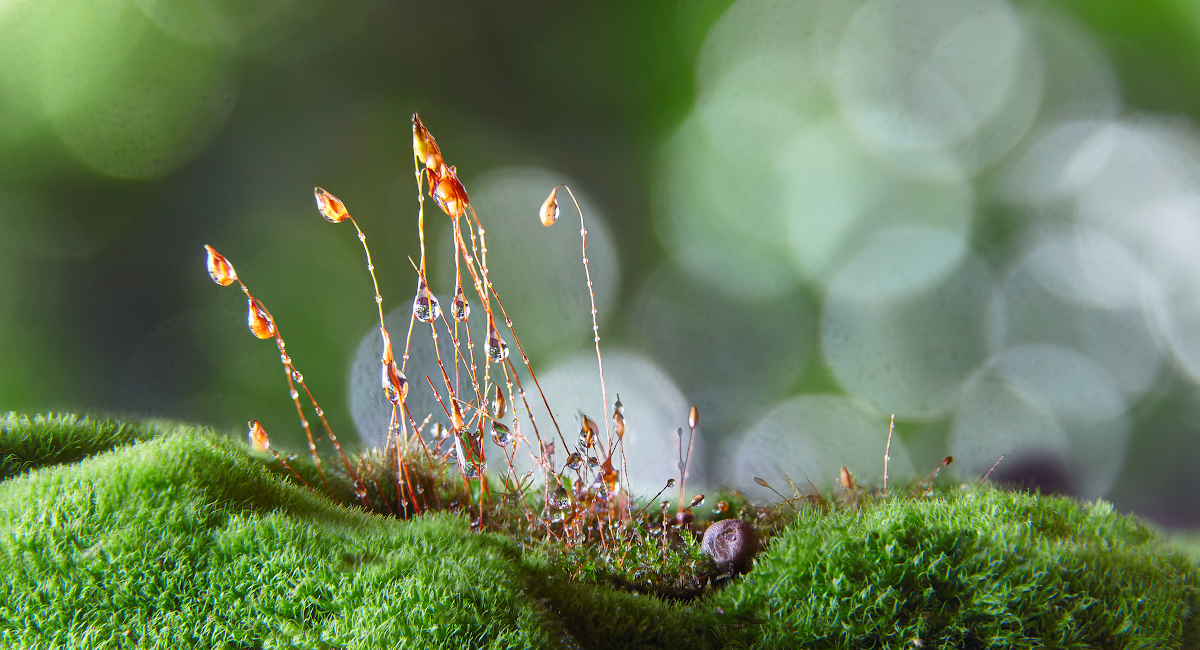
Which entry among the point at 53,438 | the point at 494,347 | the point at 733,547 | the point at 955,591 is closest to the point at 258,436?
the point at 53,438

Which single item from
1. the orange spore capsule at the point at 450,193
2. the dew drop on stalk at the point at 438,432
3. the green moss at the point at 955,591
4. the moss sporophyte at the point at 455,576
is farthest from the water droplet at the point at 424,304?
the green moss at the point at 955,591

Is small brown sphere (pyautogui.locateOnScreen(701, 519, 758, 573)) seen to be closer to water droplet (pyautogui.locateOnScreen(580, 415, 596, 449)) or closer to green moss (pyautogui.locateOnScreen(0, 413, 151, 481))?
water droplet (pyautogui.locateOnScreen(580, 415, 596, 449))

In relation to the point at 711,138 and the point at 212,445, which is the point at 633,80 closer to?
the point at 711,138

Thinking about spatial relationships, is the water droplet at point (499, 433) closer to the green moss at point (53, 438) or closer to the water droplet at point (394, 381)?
the water droplet at point (394, 381)

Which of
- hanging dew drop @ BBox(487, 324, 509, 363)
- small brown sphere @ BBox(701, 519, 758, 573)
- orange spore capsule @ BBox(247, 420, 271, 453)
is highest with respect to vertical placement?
hanging dew drop @ BBox(487, 324, 509, 363)

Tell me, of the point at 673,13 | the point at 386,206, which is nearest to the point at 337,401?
the point at 386,206

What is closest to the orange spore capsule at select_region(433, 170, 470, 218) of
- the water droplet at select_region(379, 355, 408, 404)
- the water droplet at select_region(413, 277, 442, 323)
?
the water droplet at select_region(413, 277, 442, 323)

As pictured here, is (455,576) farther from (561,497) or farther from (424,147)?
(424,147)
